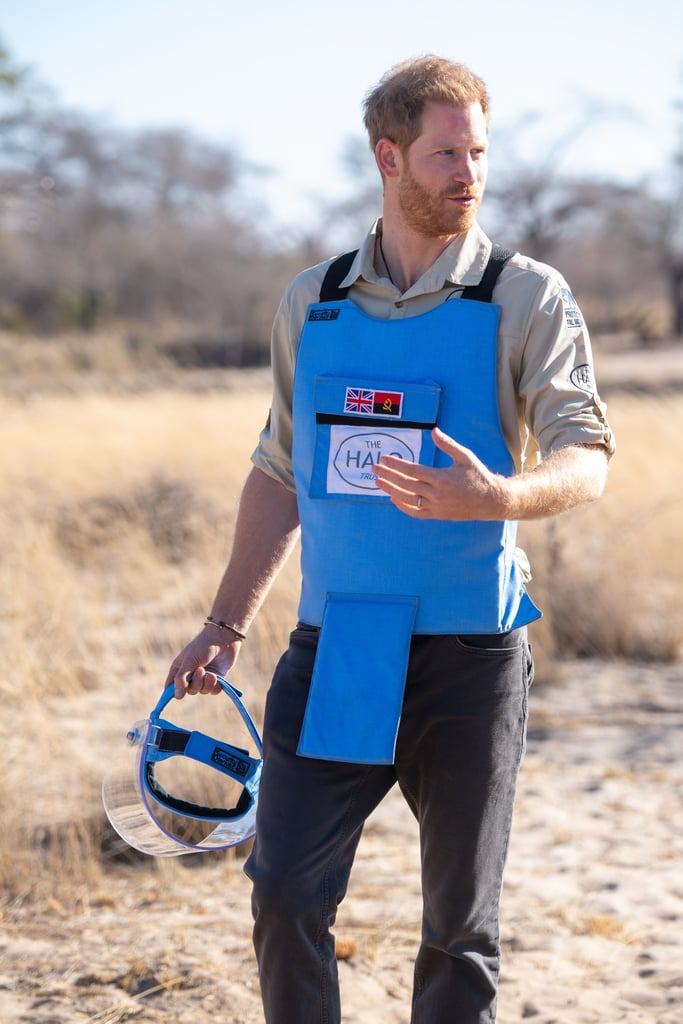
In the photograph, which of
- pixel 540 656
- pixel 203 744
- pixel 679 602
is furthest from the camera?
pixel 679 602

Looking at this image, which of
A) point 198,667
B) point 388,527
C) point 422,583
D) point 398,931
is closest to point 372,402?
point 388,527

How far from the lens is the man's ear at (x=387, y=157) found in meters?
2.22

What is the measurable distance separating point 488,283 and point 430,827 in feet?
3.15

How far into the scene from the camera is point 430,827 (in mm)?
2158

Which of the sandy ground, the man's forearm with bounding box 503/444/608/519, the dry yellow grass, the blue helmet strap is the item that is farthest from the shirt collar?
the dry yellow grass

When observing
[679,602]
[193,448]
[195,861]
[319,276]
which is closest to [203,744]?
[319,276]

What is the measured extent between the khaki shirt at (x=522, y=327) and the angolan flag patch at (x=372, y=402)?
167 mm

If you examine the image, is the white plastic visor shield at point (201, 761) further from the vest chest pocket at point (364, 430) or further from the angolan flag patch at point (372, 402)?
the angolan flag patch at point (372, 402)

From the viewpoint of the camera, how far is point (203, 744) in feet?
8.21

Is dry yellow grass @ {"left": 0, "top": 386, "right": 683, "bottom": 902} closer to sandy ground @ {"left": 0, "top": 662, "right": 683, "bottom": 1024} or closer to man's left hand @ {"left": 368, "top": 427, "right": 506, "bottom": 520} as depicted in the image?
sandy ground @ {"left": 0, "top": 662, "right": 683, "bottom": 1024}

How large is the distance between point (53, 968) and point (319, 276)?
6.07 feet

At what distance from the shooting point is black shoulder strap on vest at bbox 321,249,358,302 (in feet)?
7.39

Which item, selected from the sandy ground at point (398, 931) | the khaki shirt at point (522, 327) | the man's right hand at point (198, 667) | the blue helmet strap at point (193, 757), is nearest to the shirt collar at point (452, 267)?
the khaki shirt at point (522, 327)

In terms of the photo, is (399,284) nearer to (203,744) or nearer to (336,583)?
(336,583)
